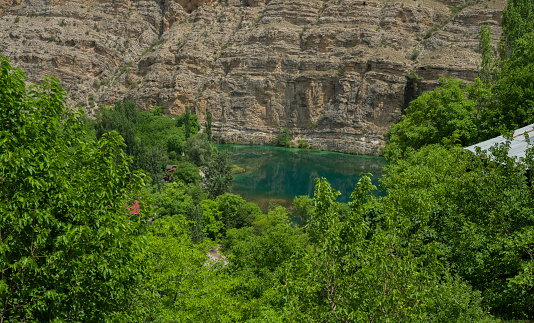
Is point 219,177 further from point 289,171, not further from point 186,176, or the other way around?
point 289,171

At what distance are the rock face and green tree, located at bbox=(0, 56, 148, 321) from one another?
76220mm

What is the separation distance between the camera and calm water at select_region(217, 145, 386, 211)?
44000mm

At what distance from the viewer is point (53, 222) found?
483 cm

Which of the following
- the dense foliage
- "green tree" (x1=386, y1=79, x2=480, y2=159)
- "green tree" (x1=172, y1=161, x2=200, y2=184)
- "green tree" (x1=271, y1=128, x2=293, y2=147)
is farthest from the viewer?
"green tree" (x1=271, y1=128, x2=293, y2=147)

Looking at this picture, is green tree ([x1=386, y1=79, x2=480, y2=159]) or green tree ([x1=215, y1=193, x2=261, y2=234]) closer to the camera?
green tree ([x1=386, y1=79, x2=480, y2=159])

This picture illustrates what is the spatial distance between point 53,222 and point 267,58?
9024 cm

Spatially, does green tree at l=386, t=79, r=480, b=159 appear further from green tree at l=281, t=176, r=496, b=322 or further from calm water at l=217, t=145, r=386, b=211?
calm water at l=217, t=145, r=386, b=211

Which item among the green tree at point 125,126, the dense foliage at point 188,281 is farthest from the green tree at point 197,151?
the dense foliage at point 188,281

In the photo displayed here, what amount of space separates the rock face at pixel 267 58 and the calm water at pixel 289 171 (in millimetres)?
9264

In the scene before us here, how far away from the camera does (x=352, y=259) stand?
5188 mm

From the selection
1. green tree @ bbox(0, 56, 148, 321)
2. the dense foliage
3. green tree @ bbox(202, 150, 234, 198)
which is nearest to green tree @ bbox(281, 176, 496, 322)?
the dense foliage

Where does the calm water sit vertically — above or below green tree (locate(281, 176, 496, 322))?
below

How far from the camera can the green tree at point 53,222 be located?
452cm

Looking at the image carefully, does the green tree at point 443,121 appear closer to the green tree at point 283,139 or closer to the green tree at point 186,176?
the green tree at point 186,176
